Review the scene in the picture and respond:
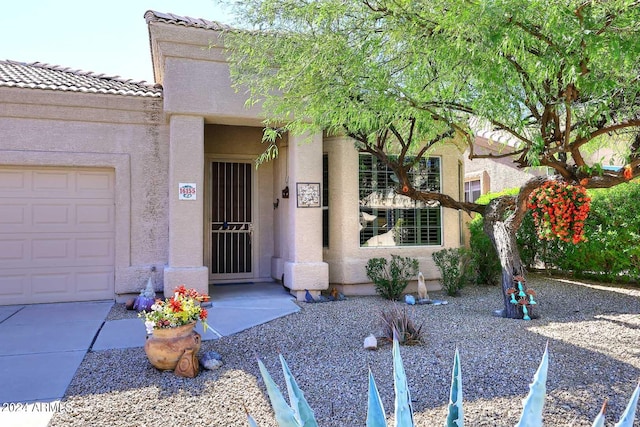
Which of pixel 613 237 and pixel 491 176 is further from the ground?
pixel 491 176

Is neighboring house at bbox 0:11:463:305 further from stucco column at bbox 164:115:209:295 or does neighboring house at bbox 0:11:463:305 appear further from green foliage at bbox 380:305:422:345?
green foliage at bbox 380:305:422:345

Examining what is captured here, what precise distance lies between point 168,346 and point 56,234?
201 inches

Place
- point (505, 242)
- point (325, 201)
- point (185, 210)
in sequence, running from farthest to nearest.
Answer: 1. point (325, 201)
2. point (185, 210)
3. point (505, 242)

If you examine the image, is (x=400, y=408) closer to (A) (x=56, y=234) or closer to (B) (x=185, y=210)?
(B) (x=185, y=210)

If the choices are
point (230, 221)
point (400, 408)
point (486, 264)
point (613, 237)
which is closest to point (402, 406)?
point (400, 408)

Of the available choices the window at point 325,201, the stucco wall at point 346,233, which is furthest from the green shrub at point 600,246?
the window at point 325,201

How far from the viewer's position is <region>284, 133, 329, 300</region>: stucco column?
26.8 ft

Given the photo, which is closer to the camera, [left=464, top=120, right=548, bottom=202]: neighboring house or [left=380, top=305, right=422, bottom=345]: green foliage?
[left=380, top=305, right=422, bottom=345]: green foliage

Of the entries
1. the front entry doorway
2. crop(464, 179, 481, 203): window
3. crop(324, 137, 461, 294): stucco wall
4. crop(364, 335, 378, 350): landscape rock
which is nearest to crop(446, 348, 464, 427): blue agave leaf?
crop(364, 335, 378, 350): landscape rock

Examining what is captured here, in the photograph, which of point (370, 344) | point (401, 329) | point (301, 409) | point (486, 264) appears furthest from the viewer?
point (486, 264)

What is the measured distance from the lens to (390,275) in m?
8.66

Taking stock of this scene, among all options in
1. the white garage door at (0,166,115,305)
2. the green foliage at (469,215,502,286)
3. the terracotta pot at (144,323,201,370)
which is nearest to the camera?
the terracotta pot at (144,323,201,370)

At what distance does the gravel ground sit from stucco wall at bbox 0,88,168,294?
10.8 feet

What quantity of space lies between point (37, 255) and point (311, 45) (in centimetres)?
656
